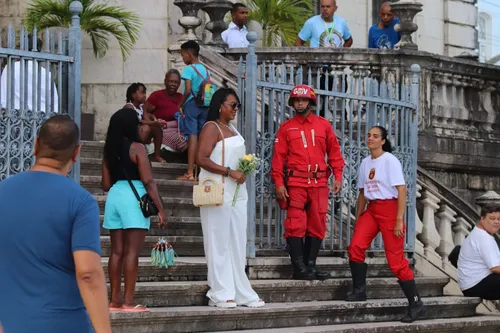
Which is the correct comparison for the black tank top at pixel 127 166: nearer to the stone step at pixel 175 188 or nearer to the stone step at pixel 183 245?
the stone step at pixel 183 245

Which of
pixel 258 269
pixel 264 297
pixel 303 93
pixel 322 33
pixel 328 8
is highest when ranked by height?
pixel 328 8

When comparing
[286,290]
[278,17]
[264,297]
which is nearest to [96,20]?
[278,17]

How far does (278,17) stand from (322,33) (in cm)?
266

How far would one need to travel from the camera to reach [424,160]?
1584 centimetres

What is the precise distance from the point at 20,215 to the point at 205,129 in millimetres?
4909

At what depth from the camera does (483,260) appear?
505 inches

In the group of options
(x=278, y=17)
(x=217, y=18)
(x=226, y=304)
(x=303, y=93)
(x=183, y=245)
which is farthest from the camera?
(x=278, y=17)

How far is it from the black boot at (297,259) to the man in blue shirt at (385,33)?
5.83 m

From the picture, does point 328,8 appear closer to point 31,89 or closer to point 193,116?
point 193,116

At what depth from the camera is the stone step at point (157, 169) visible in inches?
511

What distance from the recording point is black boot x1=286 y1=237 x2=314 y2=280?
1180 centimetres

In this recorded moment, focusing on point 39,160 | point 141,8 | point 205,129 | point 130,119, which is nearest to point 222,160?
point 205,129

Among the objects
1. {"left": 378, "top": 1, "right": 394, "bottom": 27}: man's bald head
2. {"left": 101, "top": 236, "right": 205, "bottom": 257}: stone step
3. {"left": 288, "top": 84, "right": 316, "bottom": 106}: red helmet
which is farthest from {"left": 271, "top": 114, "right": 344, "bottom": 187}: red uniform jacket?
{"left": 378, "top": 1, "right": 394, "bottom": 27}: man's bald head

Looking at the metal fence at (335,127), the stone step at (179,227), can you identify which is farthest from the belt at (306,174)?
the stone step at (179,227)
